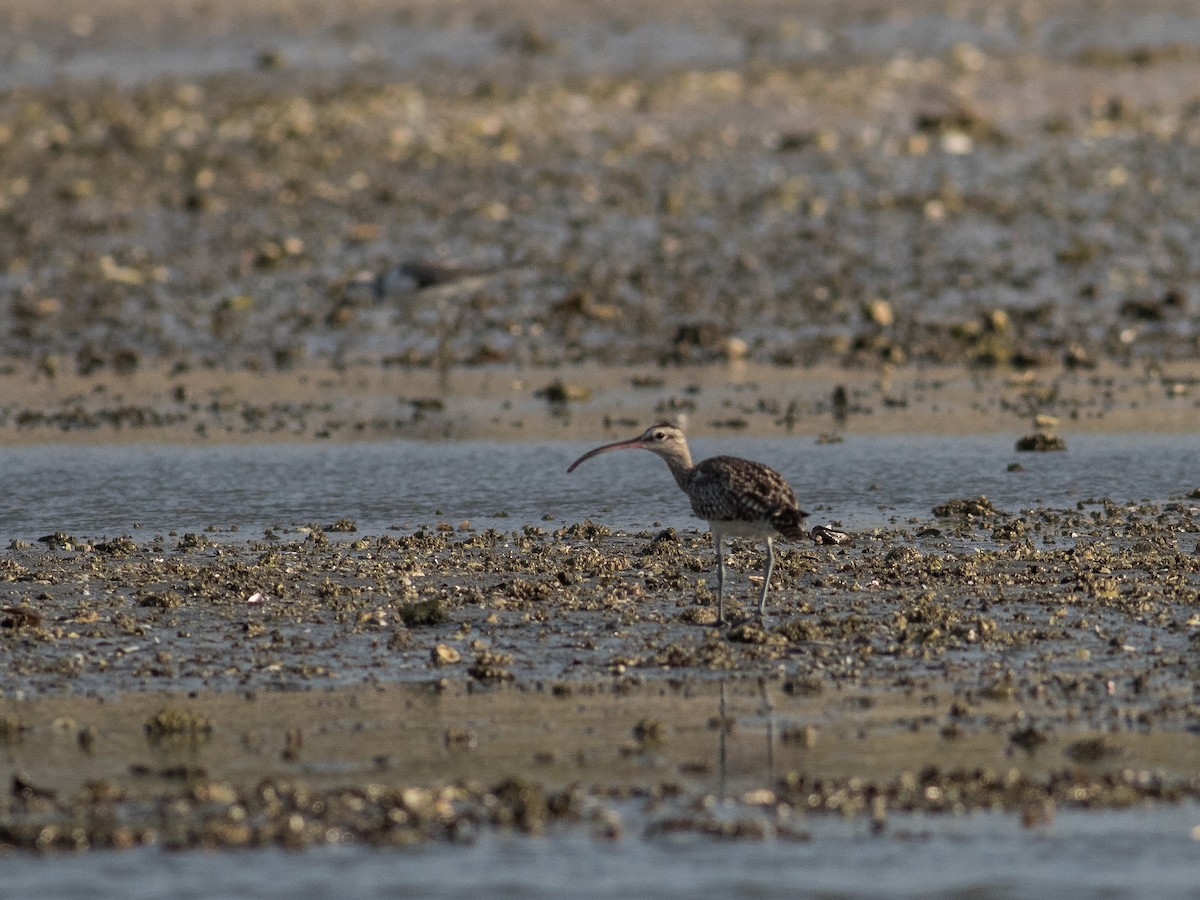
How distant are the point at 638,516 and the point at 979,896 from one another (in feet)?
22.8

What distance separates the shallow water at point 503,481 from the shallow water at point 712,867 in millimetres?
5752

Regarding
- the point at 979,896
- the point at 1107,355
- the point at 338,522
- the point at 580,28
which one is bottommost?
the point at 979,896

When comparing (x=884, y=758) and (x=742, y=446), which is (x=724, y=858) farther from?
(x=742, y=446)

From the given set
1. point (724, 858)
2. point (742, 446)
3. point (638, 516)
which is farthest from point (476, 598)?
point (742, 446)

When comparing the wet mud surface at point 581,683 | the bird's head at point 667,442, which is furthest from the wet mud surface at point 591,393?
the bird's head at point 667,442

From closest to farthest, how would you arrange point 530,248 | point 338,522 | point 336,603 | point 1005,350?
point 336,603, point 338,522, point 1005,350, point 530,248

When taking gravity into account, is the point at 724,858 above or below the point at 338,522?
below

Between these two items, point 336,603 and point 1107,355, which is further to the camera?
point 1107,355

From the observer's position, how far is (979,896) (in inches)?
274

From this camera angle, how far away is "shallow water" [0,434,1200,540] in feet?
44.8

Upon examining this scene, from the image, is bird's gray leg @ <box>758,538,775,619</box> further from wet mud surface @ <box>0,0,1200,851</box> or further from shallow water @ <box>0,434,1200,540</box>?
shallow water @ <box>0,434,1200,540</box>

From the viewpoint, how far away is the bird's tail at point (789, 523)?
10609 mm

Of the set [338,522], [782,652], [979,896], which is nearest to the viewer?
[979,896]

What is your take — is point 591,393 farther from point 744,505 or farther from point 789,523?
point 789,523
